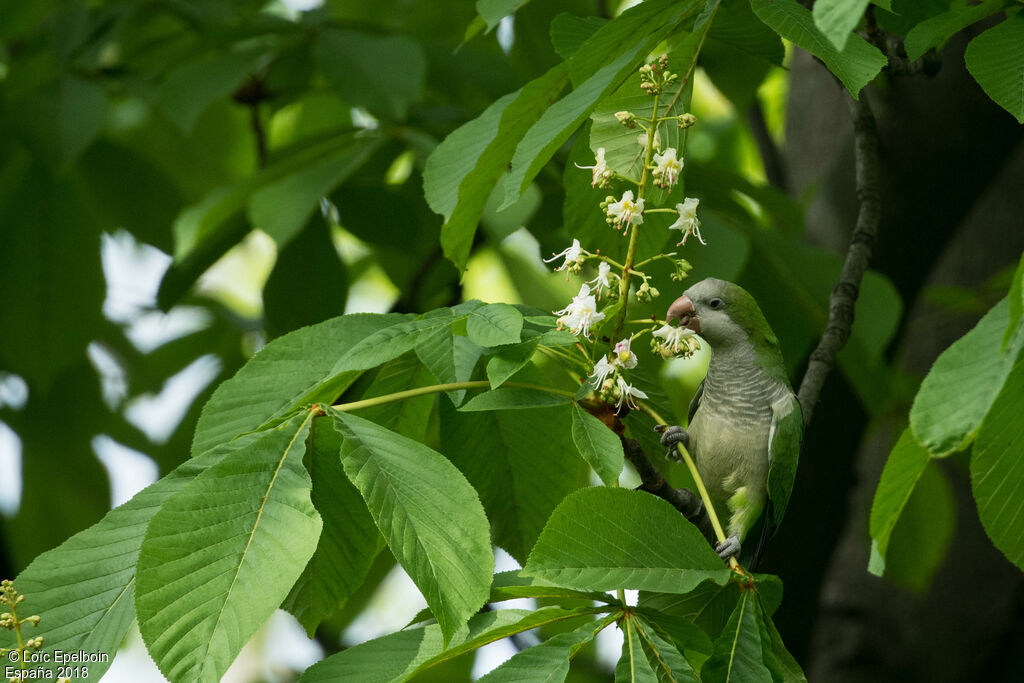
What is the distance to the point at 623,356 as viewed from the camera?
1391mm

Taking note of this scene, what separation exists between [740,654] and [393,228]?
1.99 metres

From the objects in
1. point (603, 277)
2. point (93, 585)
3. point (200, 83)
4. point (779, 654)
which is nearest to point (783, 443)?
point (779, 654)

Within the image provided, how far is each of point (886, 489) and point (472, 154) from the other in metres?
0.79

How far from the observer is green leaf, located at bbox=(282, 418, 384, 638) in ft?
4.77

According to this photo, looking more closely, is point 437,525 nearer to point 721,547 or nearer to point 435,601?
point 435,601

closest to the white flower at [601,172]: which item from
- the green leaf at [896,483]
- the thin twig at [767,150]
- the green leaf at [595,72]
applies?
the green leaf at [595,72]

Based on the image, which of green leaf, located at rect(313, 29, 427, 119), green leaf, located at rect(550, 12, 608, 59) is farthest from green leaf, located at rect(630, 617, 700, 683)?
green leaf, located at rect(313, 29, 427, 119)

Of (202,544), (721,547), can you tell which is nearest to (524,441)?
(721,547)

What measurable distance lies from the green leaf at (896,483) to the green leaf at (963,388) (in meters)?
0.13

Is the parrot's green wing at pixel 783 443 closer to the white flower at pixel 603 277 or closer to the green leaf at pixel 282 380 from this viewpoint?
the white flower at pixel 603 277

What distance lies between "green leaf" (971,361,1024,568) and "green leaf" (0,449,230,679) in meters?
0.99

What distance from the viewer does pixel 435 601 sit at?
3.92 feet

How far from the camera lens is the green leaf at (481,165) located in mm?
1481

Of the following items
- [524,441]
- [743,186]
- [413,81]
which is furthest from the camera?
[743,186]
